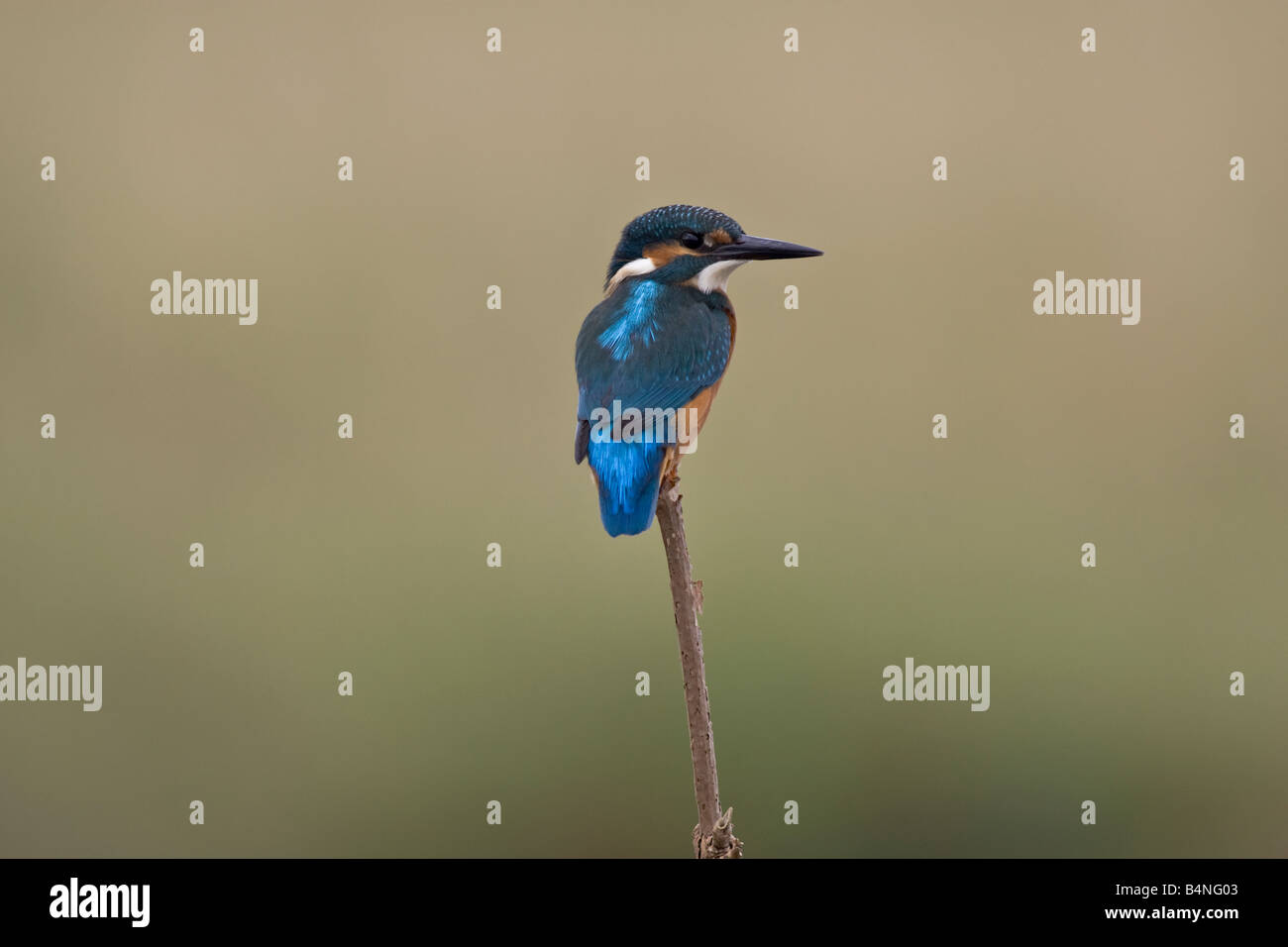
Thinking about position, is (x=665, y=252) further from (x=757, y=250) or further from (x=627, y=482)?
(x=627, y=482)

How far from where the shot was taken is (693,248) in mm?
3158

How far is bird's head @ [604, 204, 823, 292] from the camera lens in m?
3.09

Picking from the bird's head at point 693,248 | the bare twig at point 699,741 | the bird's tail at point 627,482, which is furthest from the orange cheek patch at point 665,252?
the bare twig at point 699,741

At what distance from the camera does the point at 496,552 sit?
516cm

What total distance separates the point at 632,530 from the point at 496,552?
107 inches

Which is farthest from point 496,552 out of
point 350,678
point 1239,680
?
point 1239,680

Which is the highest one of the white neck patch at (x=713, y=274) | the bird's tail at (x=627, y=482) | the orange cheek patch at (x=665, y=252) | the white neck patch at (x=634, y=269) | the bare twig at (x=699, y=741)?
the orange cheek patch at (x=665, y=252)

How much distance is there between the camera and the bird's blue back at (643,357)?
8.73ft

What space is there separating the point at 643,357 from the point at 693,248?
371 millimetres

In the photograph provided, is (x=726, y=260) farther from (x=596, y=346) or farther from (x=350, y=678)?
(x=350, y=678)

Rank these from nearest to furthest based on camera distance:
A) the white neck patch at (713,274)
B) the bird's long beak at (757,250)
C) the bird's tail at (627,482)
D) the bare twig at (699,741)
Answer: the bare twig at (699,741), the bird's tail at (627,482), the bird's long beak at (757,250), the white neck patch at (713,274)

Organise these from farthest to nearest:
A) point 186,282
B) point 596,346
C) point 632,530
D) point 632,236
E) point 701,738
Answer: point 186,282 < point 632,236 < point 596,346 < point 632,530 < point 701,738

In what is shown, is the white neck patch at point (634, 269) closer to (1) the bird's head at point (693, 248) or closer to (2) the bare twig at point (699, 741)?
(1) the bird's head at point (693, 248)

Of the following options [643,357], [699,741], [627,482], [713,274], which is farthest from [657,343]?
[699,741]
